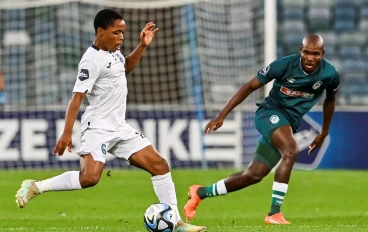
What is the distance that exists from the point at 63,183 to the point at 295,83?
101 inches

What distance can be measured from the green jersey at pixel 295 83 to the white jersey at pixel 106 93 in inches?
65.3

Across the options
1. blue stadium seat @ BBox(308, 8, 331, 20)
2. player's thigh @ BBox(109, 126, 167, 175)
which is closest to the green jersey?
player's thigh @ BBox(109, 126, 167, 175)

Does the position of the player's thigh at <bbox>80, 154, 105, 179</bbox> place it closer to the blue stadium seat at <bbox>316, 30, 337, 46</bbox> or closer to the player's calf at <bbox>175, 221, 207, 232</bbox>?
the player's calf at <bbox>175, 221, 207, 232</bbox>

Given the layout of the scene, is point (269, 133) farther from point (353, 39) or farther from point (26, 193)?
point (353, 39)

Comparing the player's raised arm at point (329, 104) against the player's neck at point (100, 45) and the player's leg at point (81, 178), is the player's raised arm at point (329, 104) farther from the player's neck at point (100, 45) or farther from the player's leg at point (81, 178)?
the player's leg at point (81, 178)

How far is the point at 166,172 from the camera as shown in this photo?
7805 mm

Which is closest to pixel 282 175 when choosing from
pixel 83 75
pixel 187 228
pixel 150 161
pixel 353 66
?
pixel 150 161

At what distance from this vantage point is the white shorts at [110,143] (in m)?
7.71

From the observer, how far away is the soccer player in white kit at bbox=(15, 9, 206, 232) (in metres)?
7.64

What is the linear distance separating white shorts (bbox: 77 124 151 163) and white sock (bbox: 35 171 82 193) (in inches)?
8.3

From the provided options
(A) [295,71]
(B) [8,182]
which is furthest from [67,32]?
(A) [295,71]

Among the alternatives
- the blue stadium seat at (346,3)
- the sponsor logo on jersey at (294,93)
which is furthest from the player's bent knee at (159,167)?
the blue stadium seat at (346,3)

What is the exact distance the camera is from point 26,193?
300 inches

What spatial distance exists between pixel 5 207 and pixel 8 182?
2909mm
